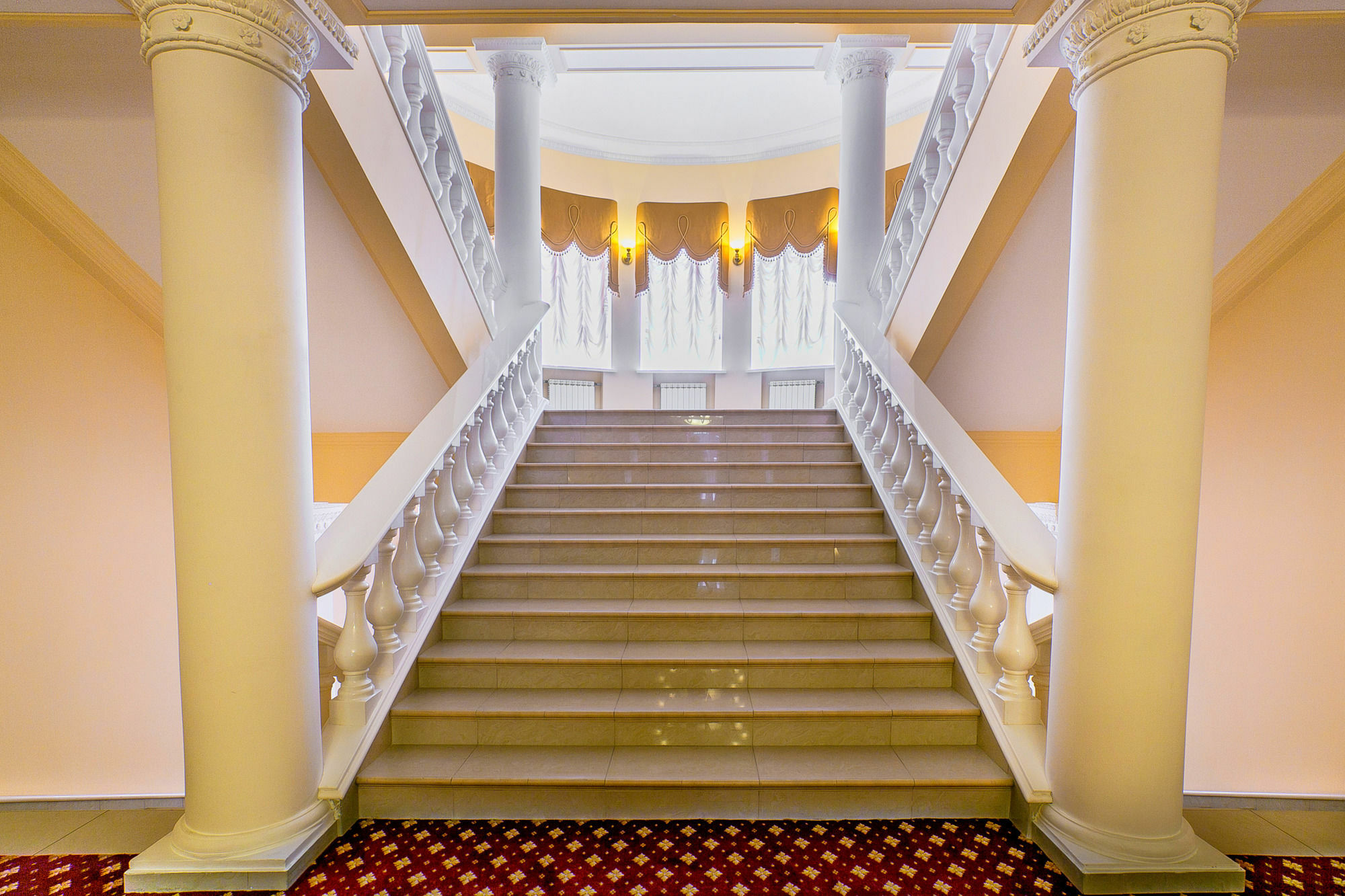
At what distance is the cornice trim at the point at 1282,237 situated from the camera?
2.91 m

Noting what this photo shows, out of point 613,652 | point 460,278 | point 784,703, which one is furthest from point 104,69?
point 784,703

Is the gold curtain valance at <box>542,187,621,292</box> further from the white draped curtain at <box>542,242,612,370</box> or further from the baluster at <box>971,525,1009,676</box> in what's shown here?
the baluster at <box>971,525,1009,676</box>

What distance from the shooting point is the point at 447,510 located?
2.97 metres

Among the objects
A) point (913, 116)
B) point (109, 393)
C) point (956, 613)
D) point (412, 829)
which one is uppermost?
point (913, 116)

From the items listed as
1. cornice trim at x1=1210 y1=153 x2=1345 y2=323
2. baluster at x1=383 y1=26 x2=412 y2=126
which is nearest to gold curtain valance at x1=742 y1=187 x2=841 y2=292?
cornice trim at x1=1210 y1=153 x2=1345 y2=323

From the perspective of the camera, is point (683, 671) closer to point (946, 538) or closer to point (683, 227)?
point (946, 538)

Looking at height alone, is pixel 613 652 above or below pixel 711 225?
below

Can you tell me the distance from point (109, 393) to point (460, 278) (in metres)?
1.94

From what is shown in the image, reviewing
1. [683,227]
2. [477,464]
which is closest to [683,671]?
[477,464]

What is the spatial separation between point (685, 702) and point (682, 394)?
651cm

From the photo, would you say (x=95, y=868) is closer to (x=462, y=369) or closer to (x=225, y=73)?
(x=225, y=73)

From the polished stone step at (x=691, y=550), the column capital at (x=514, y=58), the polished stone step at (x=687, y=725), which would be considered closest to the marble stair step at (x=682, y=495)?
the polished stone step at (x=691, y=550)

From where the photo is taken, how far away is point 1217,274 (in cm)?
337

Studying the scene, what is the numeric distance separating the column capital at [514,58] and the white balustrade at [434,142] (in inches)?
37.3
